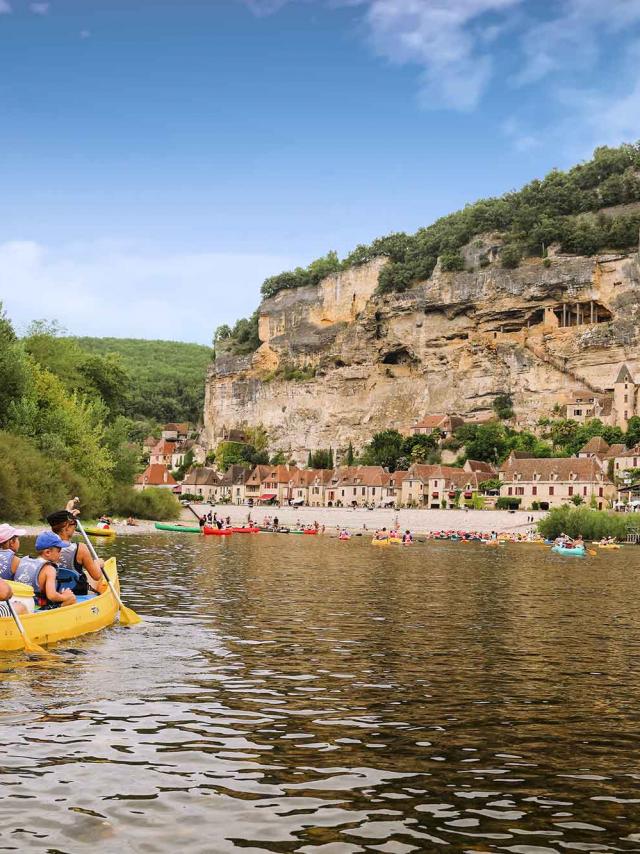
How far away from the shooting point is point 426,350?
365 ft

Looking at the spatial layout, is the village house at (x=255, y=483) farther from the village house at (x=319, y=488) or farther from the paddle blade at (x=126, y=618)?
the paddle blade at (x=126, y=618)

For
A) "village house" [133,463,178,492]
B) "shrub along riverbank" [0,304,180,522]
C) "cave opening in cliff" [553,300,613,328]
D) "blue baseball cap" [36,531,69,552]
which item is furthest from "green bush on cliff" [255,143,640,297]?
"blue baseball cap" [36,531,69,552]

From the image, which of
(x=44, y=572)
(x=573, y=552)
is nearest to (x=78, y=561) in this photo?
(x=44, y=572)

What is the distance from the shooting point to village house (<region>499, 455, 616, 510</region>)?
7912cm

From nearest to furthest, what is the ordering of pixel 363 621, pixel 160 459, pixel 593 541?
pixel 363 621
pixel 593 541
pixel 160 459

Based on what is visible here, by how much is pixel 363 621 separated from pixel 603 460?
7100 centimetres

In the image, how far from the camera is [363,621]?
17109 millimetres

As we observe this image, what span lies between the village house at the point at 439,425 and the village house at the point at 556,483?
16.3m

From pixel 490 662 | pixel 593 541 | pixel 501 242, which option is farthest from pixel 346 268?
pixel 490 662

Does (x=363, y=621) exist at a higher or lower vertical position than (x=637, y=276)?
lower

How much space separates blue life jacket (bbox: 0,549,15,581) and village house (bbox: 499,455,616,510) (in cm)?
7011

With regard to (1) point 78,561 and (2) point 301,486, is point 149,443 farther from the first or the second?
(1) point 78,561

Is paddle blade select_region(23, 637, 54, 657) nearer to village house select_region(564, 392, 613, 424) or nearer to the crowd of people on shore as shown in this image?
the crowd of people on shore

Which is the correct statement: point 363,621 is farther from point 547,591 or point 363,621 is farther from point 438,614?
point 547,591
